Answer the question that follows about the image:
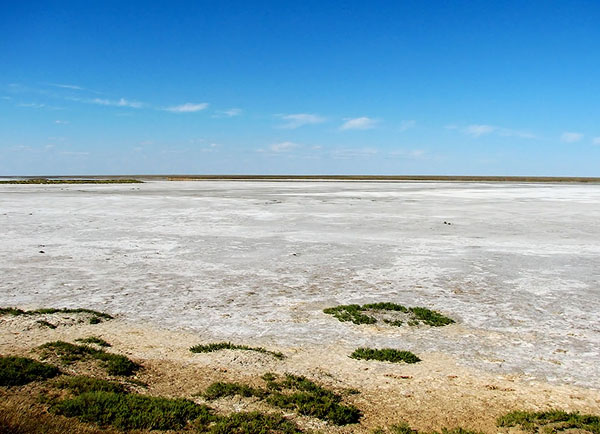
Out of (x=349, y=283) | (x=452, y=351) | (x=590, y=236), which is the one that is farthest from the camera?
(x=590, y=236)

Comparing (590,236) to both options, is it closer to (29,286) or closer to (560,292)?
(560,292)

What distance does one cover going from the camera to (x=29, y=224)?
936 inches

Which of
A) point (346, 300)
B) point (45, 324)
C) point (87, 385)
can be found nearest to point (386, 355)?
point (346, 300)

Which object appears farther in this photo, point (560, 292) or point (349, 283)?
point (349, 283)

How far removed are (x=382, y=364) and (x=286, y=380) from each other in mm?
1512

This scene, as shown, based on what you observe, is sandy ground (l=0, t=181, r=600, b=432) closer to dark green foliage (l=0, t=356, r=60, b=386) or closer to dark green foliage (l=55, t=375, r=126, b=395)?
dark green foliage (l=55, t=375, r=126, b=395)

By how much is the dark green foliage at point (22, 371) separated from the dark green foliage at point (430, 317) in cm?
603

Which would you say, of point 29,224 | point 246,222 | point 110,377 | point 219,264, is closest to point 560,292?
point 219,264

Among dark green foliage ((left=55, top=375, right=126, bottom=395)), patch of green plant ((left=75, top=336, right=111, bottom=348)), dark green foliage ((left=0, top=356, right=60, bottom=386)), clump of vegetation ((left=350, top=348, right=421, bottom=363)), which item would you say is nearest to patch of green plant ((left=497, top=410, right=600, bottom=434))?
clump of vegetation ((left=350, top=348, right=421, bottom=363))

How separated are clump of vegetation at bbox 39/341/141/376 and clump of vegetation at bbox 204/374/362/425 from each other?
1.32 metres

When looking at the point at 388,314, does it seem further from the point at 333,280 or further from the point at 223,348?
the point at 223,348

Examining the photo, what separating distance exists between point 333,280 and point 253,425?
24.4 ft

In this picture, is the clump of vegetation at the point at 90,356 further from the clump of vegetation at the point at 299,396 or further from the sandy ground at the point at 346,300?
the clump of vegetation at the point at 299,396

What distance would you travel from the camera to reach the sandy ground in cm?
668
